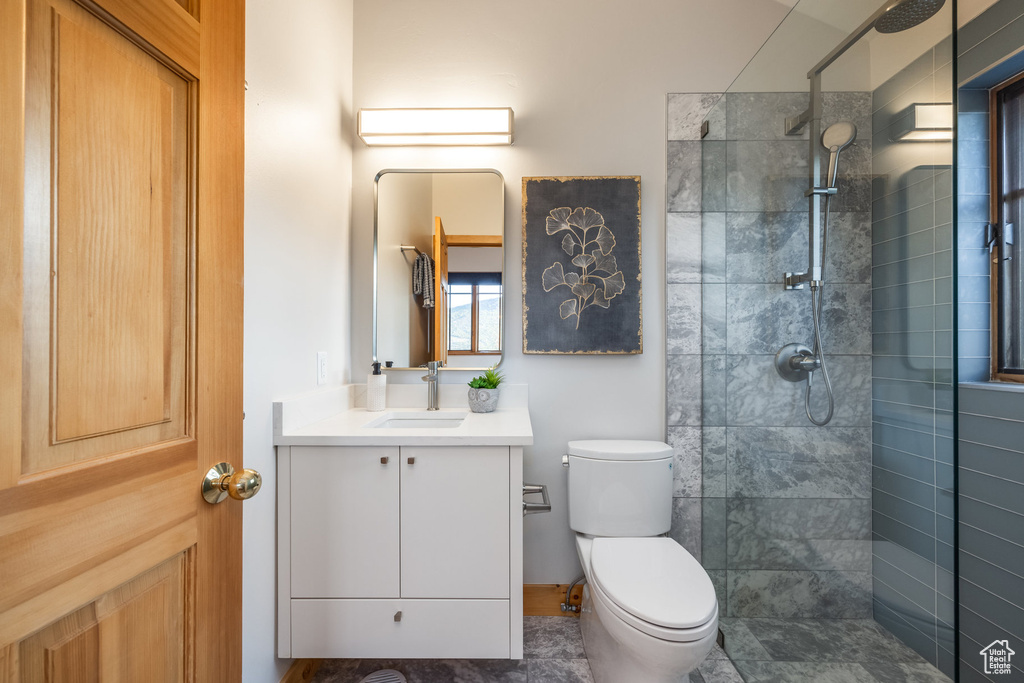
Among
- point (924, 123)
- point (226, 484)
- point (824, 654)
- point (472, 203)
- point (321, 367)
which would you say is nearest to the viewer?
point (226, 484)

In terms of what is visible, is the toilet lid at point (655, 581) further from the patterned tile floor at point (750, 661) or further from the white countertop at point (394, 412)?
the white countertop at point (394, 412)

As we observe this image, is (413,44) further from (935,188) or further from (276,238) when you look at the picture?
(935,188)

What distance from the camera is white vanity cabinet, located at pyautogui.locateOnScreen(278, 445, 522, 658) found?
53.3 inches

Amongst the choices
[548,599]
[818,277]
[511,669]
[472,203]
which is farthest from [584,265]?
[511,669]

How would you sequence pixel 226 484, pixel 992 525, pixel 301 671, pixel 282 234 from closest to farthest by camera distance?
pixel 226 484
pixel 992 525
pixel 282 234
pixel 301 671

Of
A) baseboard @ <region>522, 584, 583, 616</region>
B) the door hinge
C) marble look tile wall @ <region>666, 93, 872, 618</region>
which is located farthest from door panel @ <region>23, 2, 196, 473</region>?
the door hinge

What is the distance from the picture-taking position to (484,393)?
1859 mm

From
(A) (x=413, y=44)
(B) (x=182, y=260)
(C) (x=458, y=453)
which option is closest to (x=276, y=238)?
(B) (x=182, y=260)

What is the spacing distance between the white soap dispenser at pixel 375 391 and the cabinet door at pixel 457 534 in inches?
22.9

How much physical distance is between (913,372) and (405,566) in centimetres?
136

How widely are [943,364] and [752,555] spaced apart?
0.85 meters

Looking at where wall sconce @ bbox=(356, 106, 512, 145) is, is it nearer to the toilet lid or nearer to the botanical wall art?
the botanical wall art

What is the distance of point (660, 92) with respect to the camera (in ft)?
6.43

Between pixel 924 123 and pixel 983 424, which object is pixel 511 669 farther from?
pixel 924 123
